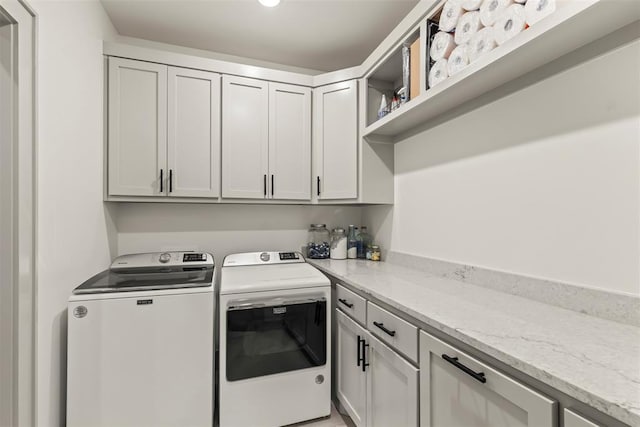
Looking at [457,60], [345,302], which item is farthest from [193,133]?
[457,60]

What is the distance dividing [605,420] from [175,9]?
2.63 metres

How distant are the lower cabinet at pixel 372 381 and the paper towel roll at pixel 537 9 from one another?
1.33 metres

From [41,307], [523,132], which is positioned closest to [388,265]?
[523,132]

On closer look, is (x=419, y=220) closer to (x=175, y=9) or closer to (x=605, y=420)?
(x=605, y=420)

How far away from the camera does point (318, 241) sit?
2.50 meters

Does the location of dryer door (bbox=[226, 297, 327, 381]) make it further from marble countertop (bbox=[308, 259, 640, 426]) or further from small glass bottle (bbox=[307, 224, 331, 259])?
small glass bottle (bbox=[307, 224, 331, 259])

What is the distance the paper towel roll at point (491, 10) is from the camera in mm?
1066

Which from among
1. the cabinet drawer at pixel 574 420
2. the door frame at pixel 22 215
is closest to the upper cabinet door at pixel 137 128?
the door frame at pixel 22 215

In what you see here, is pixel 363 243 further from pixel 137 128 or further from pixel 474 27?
pixel 137 128

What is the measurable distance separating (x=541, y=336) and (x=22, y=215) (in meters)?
1.83

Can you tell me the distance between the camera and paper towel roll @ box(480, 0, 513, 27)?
1066mm

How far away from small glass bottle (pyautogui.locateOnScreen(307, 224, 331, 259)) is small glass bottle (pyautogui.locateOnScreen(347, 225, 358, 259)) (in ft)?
0.61

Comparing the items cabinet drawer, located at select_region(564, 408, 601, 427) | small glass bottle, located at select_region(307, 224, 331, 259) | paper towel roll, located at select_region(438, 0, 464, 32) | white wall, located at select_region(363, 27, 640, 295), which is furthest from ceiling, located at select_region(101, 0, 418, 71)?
cabinet drawer, located at select_region(564, 408, 601, 427)

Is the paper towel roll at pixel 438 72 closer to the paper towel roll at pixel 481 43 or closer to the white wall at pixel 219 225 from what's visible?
the paper towel roll at pixel 481 43
